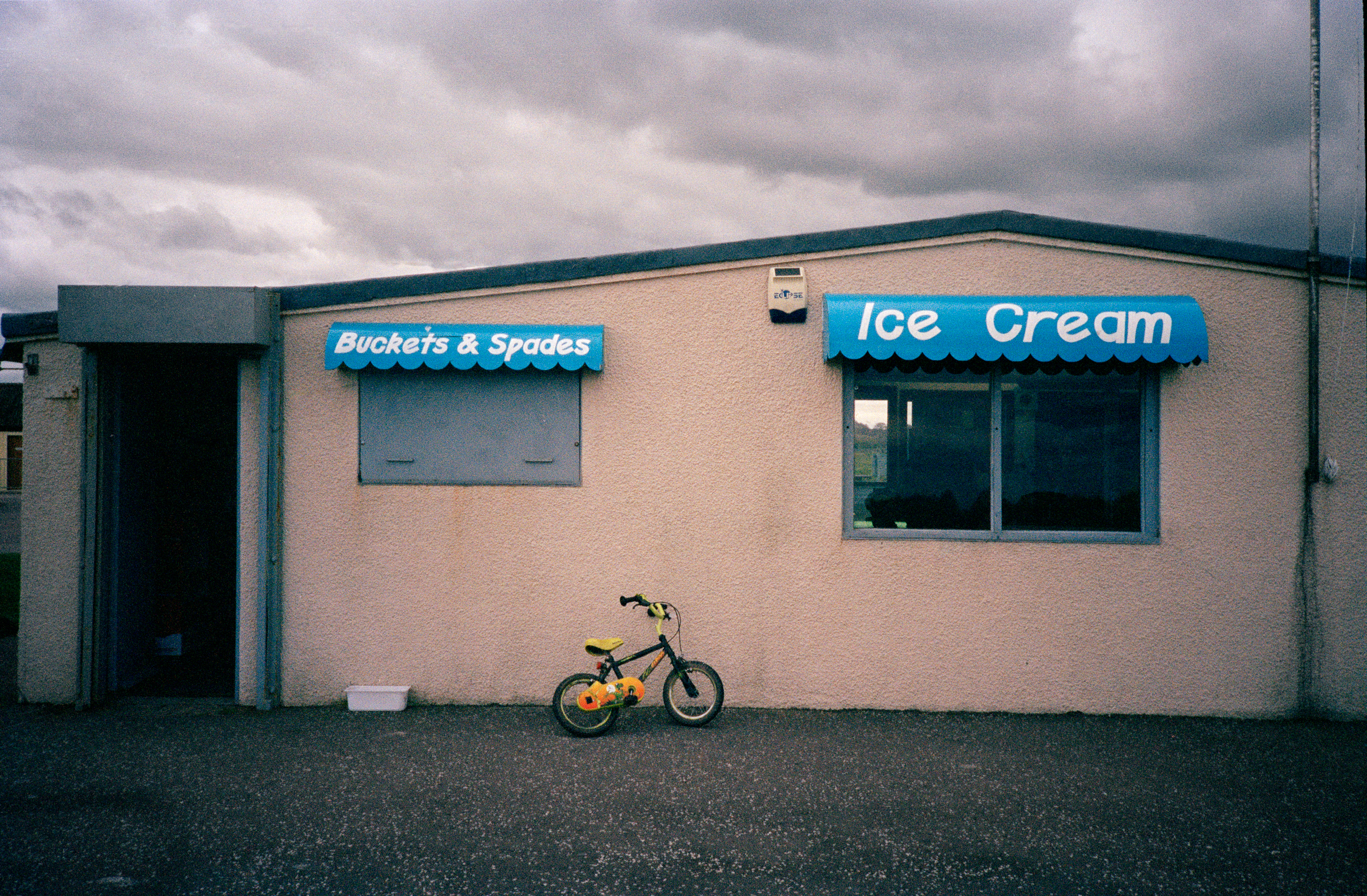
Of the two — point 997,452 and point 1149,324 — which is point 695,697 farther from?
point 1149,324

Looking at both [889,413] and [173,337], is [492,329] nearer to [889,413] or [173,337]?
[173,337]

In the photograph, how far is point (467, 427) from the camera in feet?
19.6

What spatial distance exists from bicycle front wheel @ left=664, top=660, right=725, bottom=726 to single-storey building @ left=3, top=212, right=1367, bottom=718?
35 cm

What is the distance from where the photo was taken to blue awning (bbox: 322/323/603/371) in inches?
222

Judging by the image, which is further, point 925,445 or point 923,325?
point 925,445

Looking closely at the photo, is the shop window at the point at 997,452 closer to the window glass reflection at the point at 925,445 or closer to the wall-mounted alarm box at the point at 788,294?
the window glass reflection at the point at 925,445

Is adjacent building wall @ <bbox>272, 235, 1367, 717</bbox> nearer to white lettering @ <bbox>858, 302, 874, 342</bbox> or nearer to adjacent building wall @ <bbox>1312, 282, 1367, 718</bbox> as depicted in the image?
adjacent building wall @ <bbox>1312, 282, 1367, 718</bbox>

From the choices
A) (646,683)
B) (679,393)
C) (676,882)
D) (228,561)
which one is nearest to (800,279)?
(679,393)

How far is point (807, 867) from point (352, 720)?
354 centimetres

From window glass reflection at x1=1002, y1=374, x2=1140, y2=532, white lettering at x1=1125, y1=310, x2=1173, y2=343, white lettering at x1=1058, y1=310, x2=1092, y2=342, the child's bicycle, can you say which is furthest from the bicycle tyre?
white lettering at x1=1125, y1=310, x2=1173, y2=343

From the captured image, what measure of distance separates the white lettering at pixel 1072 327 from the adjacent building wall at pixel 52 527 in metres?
7.13

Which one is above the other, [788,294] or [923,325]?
[788,294]

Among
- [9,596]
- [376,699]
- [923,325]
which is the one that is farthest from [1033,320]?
[9,596]

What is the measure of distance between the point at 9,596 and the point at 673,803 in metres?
10.5
